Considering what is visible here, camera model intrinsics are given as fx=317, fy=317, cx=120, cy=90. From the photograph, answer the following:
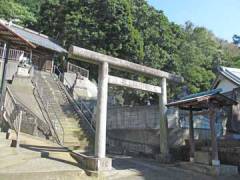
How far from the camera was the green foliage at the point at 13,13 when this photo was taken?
36906 millimetres

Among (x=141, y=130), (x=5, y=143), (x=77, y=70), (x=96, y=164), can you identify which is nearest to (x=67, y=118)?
(x=141, y=130)

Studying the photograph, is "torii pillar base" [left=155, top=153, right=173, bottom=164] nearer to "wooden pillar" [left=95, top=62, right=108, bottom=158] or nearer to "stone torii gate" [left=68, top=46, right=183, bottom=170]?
"stone torii gate" [left=68, top=46, right=183, bottom=170]

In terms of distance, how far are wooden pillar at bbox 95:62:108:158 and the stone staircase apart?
410cm

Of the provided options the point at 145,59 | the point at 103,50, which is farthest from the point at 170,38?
the point at 103,50

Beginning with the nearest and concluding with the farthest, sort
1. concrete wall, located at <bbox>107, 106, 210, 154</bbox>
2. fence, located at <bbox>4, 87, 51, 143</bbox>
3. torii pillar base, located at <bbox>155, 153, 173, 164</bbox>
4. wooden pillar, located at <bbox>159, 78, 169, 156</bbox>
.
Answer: torii pillar base, located at <bbox>155, 153, 173, 164</bbox> → wooden pillar, located at <bbox>159, 78, 169, 156</bbox> → fence, located at <bbox>4, 87, 51, 143</bbox> → concrete wall, located at <bbox>107, 106, 210, 154</bbox>

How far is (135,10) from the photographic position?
3125 centimetres

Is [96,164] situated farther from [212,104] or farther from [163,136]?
[212,104]

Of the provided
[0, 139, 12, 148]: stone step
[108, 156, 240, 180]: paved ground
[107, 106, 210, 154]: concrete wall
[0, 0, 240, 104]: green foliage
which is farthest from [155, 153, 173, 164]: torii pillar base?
[0, 0, 240, 104]: green foliage

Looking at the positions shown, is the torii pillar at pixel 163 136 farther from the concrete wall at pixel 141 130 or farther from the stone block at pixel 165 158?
the concrete wall at pixel 141 130

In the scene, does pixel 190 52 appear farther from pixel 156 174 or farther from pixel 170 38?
pixel 156 174

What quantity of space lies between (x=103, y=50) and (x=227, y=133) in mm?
14889

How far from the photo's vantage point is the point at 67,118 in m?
18.9

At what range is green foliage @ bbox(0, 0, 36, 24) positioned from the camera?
121 ft

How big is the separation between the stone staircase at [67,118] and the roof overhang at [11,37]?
5336mm
